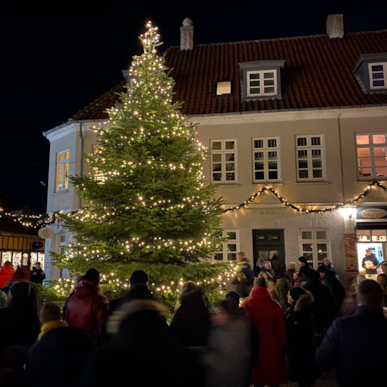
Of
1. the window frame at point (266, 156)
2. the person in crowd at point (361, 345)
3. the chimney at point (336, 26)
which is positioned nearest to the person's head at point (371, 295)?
the person in crowd at point (361, 345)

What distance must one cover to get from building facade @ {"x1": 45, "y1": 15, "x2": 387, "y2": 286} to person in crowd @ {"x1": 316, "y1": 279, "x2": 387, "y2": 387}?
1083 cm

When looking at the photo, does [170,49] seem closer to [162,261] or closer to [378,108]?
[378,108]

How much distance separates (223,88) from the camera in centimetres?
1778

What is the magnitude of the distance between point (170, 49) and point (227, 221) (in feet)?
36.3

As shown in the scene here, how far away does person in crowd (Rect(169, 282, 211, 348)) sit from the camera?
4.79 metres

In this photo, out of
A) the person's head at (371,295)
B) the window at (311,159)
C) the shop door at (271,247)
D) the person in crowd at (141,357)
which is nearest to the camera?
the person in crowd at (141,357)

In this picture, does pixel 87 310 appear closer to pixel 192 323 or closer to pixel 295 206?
pixel 192 323

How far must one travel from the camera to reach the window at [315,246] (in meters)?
15.1

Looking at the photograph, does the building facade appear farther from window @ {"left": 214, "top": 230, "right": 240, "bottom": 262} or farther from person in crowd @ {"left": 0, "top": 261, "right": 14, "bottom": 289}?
person in crowd @ {"left": 0, "top": 261, "right": 14, "bottom": 289}

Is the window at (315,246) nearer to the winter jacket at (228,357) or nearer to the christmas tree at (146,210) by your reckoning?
the christmas tree at (146,210)

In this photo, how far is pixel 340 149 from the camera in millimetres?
15336

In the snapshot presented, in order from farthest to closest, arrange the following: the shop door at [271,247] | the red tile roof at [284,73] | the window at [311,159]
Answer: the red tile roof at [284,73] → the window at [311,159] → the shop door at [271,247]

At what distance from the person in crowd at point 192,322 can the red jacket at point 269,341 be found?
570mm

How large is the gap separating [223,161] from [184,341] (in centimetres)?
1180
